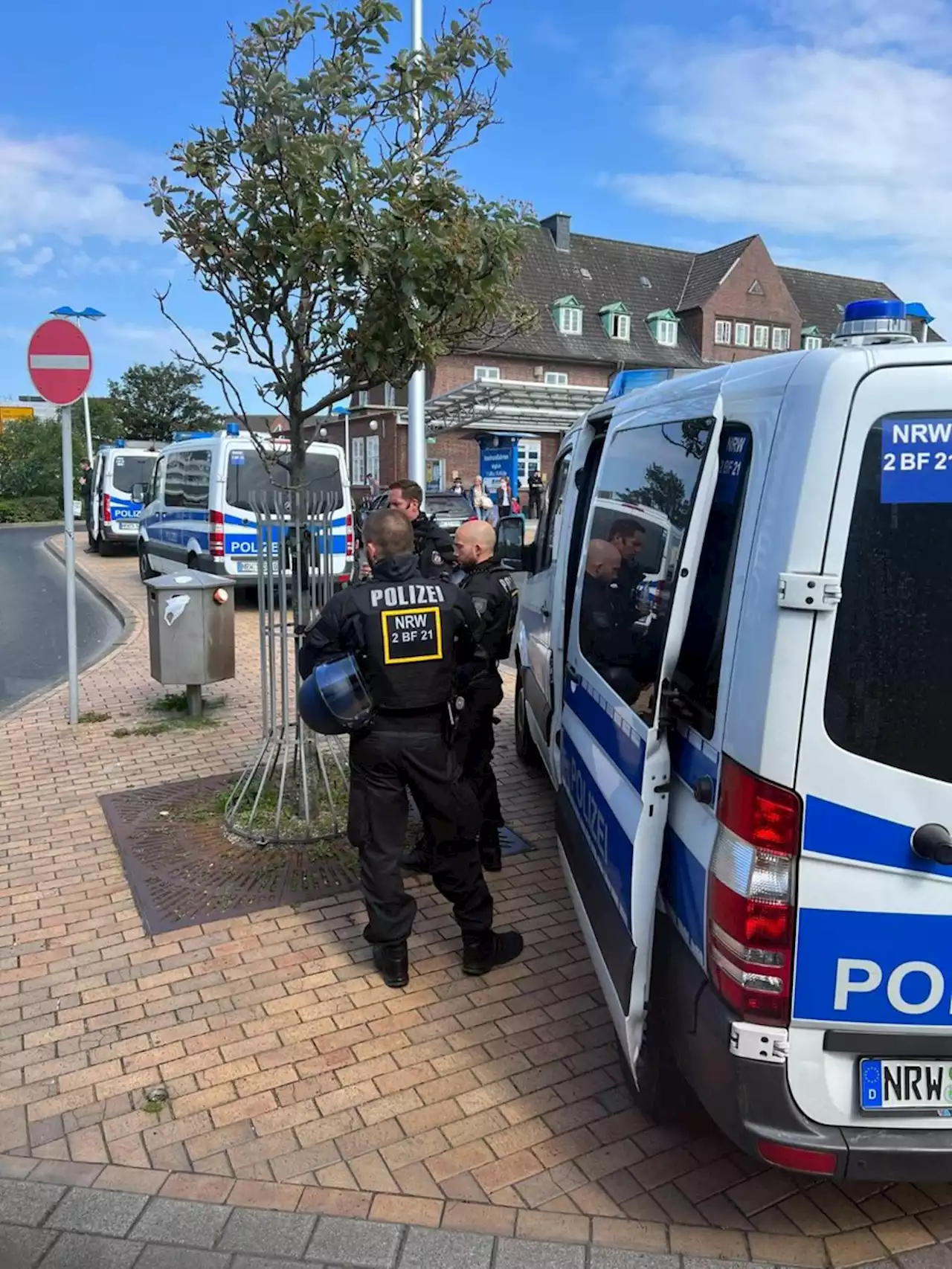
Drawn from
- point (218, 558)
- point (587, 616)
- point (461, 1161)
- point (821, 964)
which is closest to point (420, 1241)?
point (461, 1161)

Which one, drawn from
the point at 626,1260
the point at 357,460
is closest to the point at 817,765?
the point at 626,1260

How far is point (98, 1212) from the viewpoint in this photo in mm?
2592

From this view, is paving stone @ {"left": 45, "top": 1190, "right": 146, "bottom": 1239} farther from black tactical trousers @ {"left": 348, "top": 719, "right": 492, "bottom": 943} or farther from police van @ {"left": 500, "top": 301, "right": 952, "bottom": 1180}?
police van @ {"left": 500, "top": 301, "right": 952, "bottom": 1180}

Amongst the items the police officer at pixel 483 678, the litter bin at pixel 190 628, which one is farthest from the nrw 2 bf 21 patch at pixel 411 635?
the litter bin at pixel 190 628

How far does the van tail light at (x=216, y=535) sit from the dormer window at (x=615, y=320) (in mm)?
36252

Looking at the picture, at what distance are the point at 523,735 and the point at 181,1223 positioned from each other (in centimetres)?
413

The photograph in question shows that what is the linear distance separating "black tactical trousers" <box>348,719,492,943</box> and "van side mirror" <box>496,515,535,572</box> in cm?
228

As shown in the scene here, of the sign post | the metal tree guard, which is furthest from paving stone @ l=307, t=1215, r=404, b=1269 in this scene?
the sign post

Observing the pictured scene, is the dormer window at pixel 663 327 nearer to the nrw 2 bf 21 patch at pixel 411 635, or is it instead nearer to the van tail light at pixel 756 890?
the nrw 2 bf 21 patch at pixel 411 635

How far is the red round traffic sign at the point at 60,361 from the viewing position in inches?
277

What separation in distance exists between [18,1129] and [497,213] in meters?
4.05

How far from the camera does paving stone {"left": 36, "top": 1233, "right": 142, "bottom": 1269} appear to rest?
241 cm

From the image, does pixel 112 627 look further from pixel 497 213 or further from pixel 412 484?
pixel 497 213

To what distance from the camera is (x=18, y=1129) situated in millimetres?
2943
